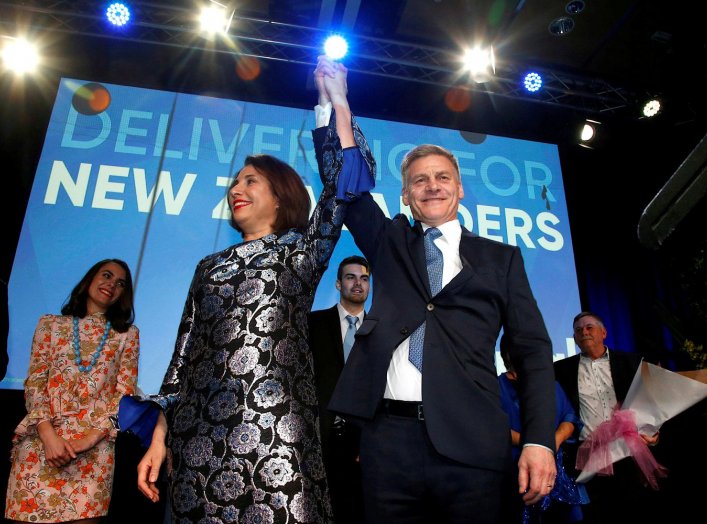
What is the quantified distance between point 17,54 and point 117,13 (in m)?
0.89

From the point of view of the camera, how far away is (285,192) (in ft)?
5.69

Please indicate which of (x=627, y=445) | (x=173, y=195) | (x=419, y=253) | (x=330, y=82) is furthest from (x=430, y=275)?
(x=173, y=195)

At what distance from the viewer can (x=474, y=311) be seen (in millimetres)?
1366

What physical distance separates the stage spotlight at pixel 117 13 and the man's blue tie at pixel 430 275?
160 inches

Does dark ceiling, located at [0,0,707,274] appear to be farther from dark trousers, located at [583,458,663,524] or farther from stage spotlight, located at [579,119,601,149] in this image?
dark trousers, located at [583,458,663,524]

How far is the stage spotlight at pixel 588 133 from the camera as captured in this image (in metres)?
5.32

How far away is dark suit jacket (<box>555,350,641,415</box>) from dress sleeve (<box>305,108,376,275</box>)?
2.65m

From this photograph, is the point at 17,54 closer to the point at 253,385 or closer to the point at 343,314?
the point at 343,314

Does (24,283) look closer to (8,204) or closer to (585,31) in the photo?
(8,204)

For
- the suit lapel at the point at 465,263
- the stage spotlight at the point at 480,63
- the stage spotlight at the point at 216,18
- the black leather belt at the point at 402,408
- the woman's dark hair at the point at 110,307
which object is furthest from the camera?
the stage spotlight at the point at 480,63

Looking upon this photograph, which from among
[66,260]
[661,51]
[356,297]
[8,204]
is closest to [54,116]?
[8,204]

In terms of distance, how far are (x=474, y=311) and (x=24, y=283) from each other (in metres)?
3.50

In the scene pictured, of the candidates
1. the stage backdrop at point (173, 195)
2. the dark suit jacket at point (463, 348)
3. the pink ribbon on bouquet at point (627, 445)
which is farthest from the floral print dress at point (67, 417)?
the pink ribbon on bouquet at point (627, 445)

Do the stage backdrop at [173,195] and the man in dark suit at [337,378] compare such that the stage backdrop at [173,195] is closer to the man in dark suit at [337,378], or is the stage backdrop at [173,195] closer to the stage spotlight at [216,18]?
the stage spotlight at [216,18]
